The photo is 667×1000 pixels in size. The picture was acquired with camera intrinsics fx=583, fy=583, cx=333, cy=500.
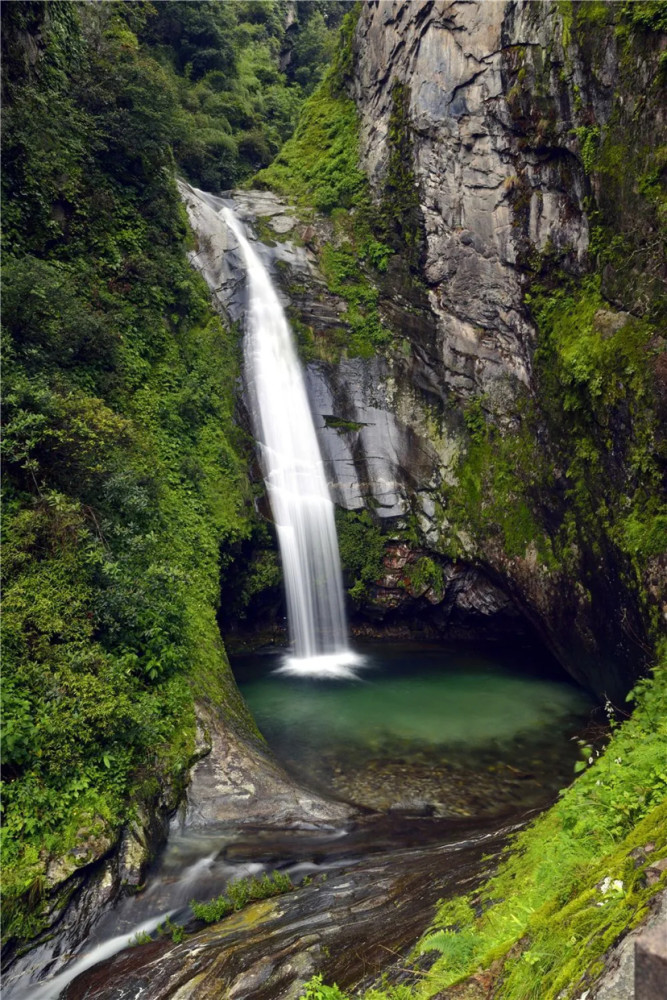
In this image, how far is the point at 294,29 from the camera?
30.5 meters

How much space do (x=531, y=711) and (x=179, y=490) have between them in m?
8.05

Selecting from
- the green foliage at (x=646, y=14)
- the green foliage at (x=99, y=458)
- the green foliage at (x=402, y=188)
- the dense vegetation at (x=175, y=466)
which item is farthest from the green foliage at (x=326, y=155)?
the green foliage at (x=646, y=14)

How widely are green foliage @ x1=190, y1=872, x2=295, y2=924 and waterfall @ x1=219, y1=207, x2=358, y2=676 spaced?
23.5 ft

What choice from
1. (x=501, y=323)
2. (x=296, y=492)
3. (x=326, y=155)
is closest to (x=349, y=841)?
(x=296, y=492)

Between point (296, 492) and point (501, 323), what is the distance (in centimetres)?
629

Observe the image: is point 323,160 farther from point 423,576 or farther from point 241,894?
point 241,894

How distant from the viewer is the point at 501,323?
13352 mm

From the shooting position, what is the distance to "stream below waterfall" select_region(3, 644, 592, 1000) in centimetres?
456

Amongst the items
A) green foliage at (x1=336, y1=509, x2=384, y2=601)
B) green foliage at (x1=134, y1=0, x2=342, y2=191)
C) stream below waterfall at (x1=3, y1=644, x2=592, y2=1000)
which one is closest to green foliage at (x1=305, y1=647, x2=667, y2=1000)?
stream below waterfall at (x1=3, y1=644, x2=592, y2=1000)

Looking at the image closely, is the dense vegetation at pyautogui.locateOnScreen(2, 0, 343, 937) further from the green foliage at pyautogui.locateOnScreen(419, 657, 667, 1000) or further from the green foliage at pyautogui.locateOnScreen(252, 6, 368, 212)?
the green foliage at pyautogui.locateOnScreen(252, 6, 368, 212)

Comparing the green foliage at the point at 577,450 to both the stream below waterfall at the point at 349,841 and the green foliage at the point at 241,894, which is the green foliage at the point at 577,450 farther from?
the green foliage at the point at 241,894

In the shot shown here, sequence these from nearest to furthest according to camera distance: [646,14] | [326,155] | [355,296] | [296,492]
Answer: [646,14]
[296,492]
[355,296]
[326,155]

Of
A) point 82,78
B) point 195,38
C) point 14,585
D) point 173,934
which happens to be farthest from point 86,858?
point 195,38

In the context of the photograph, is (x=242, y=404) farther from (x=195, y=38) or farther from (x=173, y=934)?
(x=195, y=38)
